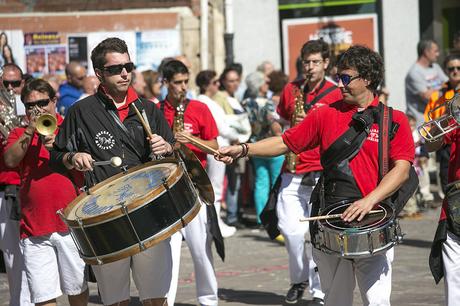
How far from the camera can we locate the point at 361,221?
6164 mm

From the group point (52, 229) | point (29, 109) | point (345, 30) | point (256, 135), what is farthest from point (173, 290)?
point (345, 30)

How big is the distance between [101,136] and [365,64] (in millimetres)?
1699

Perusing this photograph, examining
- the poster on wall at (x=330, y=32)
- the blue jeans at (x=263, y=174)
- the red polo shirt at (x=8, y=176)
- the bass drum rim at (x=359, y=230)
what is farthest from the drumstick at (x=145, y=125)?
the poster on wall at (x=330, y=32)

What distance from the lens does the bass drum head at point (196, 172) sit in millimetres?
6984

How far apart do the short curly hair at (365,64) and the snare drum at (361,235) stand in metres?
0.84

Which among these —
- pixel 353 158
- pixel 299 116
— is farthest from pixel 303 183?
pixel 353 158

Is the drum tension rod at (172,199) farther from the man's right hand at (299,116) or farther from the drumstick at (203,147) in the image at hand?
the man's right hand at (299,116)

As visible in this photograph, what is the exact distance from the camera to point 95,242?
6.23 metres

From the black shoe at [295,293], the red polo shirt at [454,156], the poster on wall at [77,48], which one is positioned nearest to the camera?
the red polo shirt at [454,156]

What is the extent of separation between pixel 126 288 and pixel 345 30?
39.7ft

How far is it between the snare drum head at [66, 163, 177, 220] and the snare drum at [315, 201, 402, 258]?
3.26 ft

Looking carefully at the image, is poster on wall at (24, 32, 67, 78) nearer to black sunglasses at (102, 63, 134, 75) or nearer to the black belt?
black sunglasses at (102, 63, 134, 75)

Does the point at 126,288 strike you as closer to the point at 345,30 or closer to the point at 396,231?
the point at 396,231

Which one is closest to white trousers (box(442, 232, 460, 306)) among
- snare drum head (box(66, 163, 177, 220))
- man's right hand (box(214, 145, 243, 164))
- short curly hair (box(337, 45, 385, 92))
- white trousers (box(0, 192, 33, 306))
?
short curly hair (box(337, 45, 385, 92))
